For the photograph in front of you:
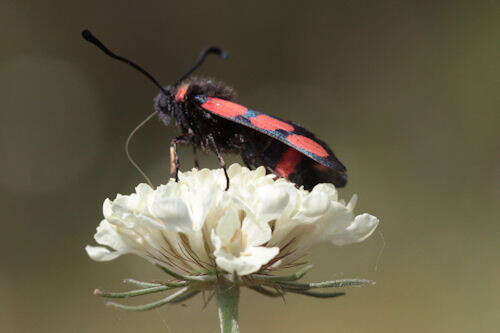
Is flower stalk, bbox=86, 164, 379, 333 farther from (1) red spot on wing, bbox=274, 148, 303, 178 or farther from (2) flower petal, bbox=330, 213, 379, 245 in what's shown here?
(1) red spot on wing, bbox=274, 148, 303, 178

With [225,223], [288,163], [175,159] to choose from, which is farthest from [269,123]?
[225,223]

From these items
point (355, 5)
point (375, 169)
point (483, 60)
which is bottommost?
point (375, 169)

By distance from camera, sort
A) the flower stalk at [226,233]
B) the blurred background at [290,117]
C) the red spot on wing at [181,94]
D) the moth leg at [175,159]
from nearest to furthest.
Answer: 1. the flower stalk at [226,233]
2. the moth leg at [175,159]
3. the red spot on wing at [181,94]
4. the blurred background at [290,117]

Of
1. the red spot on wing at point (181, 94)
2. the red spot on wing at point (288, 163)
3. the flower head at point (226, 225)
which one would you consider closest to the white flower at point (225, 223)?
the flower head at point (226, 225)

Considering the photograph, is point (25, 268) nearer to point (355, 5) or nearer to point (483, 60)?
point (355, 5)

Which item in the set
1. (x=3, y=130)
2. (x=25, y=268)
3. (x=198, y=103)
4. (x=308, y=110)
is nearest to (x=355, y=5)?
(x=308, y=110)

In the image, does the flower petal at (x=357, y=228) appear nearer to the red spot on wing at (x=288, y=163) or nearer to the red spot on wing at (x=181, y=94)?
the red spot on wing at (x=288, y=163)
